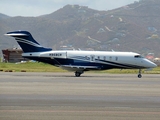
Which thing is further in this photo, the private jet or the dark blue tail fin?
the dark blue tail fin

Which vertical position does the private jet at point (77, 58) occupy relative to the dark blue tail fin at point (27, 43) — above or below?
below

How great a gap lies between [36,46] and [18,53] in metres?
98.4

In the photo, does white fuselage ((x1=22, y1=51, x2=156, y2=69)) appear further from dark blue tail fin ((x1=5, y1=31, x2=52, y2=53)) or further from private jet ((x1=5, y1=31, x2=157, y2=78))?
dark blue tail fin ((x1=5, y1=31, x2=52, y2=53))
